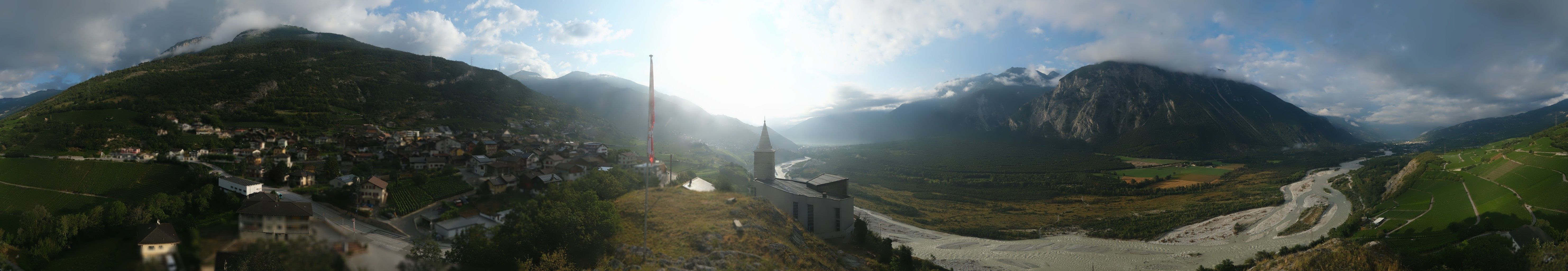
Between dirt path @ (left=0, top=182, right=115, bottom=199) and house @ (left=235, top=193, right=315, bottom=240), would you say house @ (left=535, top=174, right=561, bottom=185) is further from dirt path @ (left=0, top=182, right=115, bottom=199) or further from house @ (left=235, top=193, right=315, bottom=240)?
dirt path @ (left=0, top=182, right=115, bottom=199)

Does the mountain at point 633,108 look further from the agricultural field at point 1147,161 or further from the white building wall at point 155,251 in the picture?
the agricultural field at point 1147,161

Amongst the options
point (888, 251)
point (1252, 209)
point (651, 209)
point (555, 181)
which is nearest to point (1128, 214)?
point (1252, 209)

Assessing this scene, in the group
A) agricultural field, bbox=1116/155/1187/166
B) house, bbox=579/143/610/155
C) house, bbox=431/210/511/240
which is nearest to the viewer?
house, bbox=431/210/511/240

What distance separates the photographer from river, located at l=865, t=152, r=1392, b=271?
26297 millimetres

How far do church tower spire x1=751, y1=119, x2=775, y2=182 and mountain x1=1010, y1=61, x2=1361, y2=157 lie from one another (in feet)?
306

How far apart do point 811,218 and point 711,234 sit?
1001 cm

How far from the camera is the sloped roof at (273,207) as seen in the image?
4.58m

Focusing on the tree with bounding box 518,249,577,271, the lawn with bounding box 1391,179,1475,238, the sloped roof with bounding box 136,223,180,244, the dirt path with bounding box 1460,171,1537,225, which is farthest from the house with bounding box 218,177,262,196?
the lawn with bounding box 1391,179,1475,238

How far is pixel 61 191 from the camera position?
689 cm

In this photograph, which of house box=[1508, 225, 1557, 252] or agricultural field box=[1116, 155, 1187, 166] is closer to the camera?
house box=[1508, 225, 1557, 252]

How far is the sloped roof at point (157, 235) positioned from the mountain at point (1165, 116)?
11044 cm

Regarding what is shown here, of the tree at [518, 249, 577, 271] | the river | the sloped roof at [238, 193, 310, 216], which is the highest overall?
the sloped roof at [238, 193, 310, 216]

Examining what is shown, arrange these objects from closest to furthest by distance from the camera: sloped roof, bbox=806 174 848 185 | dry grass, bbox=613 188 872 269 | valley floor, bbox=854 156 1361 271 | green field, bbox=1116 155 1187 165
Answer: dry grass, bbox=613 188 872 269 < sloped roof, bbox=806 174 848 185 < valley floor, bbox=854 156 1361 271 < green field, bbox=1116 155 1187 165

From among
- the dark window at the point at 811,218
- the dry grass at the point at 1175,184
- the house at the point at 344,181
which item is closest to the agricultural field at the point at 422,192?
the house at the point at 344,181
